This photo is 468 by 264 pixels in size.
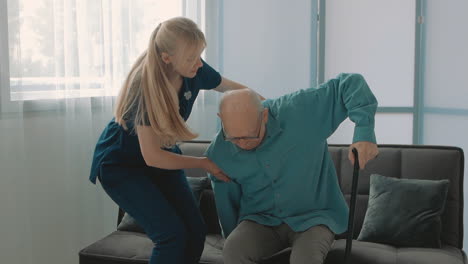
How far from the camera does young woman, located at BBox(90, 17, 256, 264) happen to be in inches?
72.3

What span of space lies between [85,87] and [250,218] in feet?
4.17

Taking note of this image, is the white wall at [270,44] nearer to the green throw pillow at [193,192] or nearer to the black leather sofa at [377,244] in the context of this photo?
the black leather sofa at [377,244]

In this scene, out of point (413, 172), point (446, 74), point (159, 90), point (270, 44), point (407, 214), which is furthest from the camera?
point (270, 44)

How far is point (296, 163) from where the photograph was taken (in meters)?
2.09

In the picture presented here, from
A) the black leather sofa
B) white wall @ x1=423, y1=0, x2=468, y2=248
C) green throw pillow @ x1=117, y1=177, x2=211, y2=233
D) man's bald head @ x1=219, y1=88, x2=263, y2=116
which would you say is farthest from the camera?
white wall @ x1=423, y1=0, x2=468, y2=248

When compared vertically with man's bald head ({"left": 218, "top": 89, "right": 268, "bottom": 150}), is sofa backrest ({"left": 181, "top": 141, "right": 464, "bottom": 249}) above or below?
below

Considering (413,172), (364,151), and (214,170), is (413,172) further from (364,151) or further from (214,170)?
(214,170)

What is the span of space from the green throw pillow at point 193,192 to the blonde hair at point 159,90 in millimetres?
754

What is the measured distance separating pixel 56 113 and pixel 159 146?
1070 mm

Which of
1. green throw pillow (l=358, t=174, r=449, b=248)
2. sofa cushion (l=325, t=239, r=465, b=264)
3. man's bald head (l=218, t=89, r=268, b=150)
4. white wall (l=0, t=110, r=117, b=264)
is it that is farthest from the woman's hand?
white wall (l=0, t=110, r=117, b=264)

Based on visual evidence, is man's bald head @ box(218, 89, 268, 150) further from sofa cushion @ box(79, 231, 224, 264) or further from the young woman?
sofa cushion @ box(79, 231, 224, 264)

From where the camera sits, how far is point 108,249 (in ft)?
7.83

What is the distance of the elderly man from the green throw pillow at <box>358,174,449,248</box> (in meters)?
0.34

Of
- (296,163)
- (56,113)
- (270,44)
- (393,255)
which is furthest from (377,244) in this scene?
(270,44)
